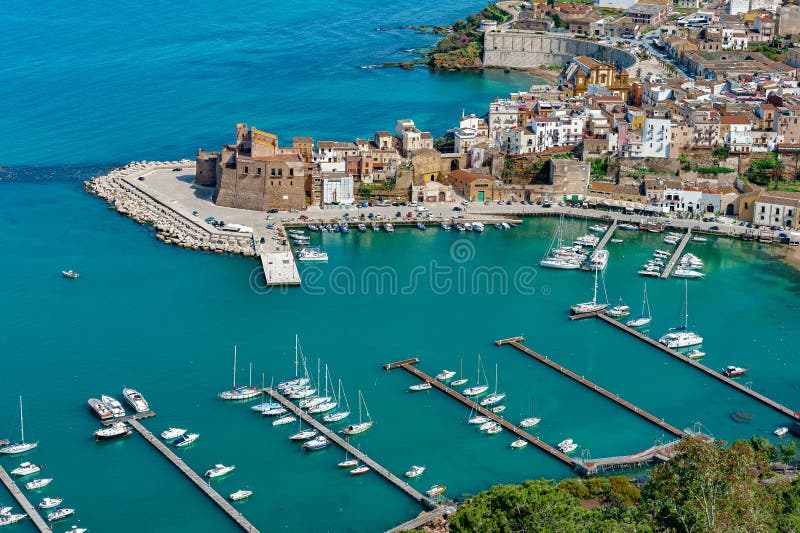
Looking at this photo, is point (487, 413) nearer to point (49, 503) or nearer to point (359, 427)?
point (359, 427)

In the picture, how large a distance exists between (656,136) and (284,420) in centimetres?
3239

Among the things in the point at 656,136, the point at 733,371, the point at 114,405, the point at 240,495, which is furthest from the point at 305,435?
the point at 656,136

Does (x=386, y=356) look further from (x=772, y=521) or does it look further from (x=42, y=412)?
(x=772, y=521)

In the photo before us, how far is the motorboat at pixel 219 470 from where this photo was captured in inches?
1531

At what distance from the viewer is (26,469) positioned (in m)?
38.9

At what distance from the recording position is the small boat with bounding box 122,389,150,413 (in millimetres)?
42469

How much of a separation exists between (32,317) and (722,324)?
2716 cm

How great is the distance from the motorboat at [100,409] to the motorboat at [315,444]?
21.8ft

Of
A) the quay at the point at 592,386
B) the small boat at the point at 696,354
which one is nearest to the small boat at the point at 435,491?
the quay at the point at 592,386

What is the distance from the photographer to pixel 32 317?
50.2 m

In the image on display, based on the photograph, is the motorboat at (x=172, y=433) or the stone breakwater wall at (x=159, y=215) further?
the stone breakwater wall at (x=159, y=215)

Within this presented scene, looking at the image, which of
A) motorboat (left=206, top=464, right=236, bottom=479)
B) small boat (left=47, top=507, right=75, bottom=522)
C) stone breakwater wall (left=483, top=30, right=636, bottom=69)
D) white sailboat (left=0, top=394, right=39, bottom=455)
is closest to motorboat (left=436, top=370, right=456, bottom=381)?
motorboat (left=206, top=464, right=236, bottom=479)

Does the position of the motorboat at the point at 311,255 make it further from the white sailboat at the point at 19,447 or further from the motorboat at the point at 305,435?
the white sailboat at the point at 19,447

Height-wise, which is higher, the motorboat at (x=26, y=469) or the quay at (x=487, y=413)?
the quay at (x=487, y=413)
